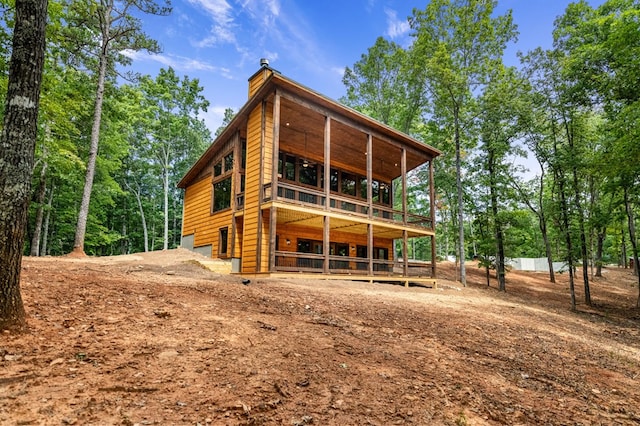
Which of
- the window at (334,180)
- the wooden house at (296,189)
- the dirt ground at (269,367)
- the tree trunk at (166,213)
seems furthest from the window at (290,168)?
the tree trunk at (166,213)

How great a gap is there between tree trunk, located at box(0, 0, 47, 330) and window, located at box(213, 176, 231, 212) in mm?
12841

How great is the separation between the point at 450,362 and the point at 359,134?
44.6ft

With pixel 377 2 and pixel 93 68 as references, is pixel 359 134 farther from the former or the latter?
pixel 93 68

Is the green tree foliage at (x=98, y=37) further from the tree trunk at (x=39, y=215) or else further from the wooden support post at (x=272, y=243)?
the wooden support post at (x=272, y=243)

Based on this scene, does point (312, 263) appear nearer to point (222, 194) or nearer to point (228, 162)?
point (222, 194)

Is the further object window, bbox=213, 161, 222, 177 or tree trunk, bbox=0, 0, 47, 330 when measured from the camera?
window, bbox=213, 161, 222, 177

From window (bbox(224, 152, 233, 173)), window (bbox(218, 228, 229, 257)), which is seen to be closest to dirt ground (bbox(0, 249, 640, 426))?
window (bbox(218, 228, 229, 257))

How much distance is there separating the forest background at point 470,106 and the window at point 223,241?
6159mm

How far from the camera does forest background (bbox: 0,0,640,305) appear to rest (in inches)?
530

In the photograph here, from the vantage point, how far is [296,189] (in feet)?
45.4

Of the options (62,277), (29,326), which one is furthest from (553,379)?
(62,277)

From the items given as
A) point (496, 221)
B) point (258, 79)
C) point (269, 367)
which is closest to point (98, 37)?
point (258, 79)

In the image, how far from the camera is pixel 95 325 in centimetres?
381

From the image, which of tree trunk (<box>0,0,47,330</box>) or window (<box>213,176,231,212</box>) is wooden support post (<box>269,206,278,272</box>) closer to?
window (<box>213,176,231,212</box>)
